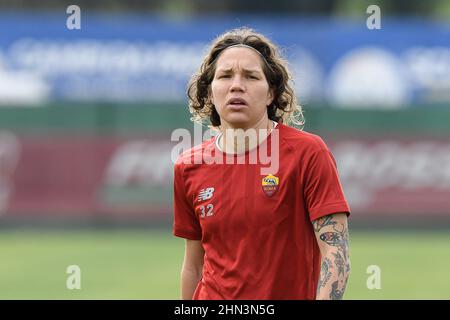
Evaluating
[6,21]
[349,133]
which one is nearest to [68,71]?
[6,21]

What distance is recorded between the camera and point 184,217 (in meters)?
5.52

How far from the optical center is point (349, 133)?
2003 centimetres

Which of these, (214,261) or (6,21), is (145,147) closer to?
(6,21)

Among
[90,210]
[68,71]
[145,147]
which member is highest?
[68,71]

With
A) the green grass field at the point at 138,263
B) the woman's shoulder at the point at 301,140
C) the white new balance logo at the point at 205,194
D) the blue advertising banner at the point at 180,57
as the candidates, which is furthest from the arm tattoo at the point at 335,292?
the blue advertising banner at the point at 180,57

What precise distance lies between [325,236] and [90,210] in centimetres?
1496

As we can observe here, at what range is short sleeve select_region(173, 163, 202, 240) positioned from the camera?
5.45 m

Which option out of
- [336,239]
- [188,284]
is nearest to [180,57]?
[188,284]

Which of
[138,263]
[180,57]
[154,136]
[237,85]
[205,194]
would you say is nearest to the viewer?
[237,85]

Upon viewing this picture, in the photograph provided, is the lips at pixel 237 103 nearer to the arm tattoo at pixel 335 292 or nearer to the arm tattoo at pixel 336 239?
the arm tattoo at pixel 336 239

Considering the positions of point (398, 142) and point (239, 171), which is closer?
point (239, 171)

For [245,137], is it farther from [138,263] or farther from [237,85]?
[138,263]

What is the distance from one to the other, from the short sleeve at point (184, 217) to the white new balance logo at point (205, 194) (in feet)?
0.55

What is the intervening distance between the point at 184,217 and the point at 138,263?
9.96m
